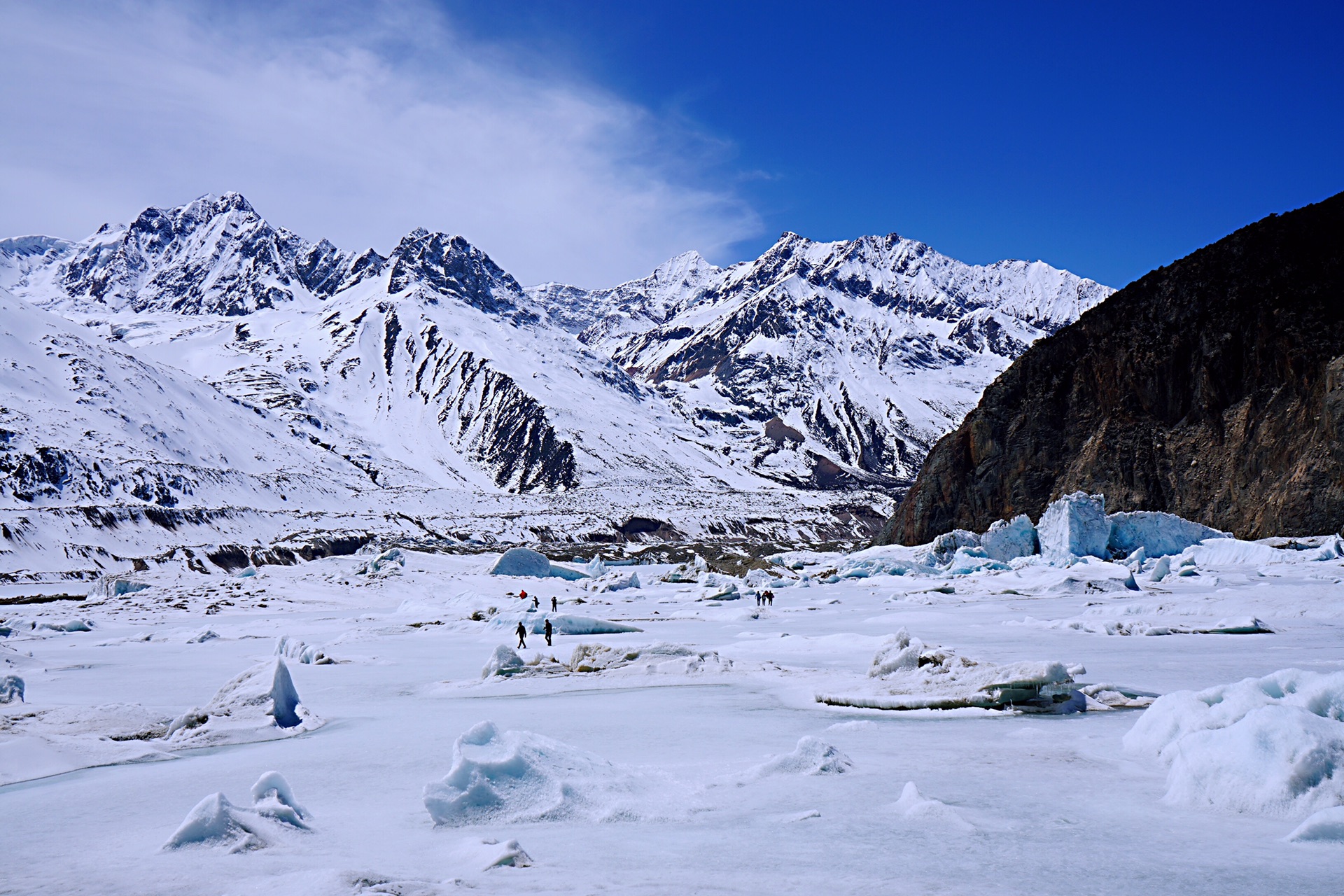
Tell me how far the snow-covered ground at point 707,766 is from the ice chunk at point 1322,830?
0.02 meters

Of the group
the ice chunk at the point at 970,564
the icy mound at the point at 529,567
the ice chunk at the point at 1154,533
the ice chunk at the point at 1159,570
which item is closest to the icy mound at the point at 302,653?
the ice chunk at the point at 1159,570

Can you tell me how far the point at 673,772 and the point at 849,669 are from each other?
8960mm

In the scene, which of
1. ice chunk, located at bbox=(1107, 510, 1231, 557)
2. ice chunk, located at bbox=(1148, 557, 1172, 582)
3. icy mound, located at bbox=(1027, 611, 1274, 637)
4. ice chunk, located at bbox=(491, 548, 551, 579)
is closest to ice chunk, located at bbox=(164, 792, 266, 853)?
icy mound, located at bbox=(1027, 611, 1274, 637)

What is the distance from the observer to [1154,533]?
141 ft

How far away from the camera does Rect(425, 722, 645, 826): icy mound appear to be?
6.85 metres

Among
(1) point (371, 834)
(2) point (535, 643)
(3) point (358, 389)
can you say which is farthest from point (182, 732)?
(3) point (358, 389)

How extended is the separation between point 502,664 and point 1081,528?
1344 inches

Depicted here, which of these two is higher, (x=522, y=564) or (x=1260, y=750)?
(x=1260, y=750)

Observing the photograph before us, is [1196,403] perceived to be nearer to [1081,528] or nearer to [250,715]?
[1081,528]

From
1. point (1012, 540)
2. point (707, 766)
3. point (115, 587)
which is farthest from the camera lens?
point (115, 587)

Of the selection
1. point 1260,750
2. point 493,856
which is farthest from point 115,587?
point 1260,750

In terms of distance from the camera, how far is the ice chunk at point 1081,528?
4203 cm

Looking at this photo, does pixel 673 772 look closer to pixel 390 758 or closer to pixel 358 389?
pixel 390 758

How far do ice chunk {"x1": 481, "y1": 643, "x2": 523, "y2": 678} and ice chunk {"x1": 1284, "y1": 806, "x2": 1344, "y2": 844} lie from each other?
575 inches
